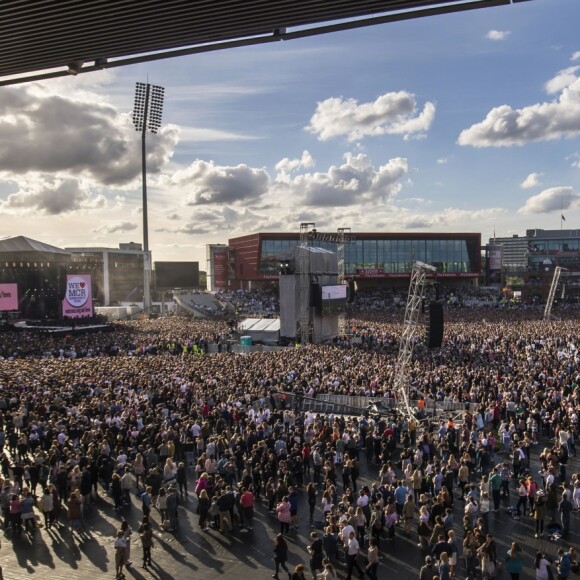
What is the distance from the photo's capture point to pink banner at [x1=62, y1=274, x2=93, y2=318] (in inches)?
1690

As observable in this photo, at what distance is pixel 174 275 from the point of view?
89438mm

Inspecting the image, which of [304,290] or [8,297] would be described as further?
[8,297]

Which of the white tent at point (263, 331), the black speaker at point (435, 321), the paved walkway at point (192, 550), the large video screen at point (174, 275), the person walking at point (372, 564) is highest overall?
the large video screen at point (174, 275)

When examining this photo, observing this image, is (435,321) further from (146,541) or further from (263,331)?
(263,331)

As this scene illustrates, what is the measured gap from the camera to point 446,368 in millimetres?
23125

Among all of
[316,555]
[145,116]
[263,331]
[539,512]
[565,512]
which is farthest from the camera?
[145,116]

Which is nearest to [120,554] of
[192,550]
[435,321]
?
[192,550]

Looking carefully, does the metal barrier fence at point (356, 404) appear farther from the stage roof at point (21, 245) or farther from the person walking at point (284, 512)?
the stage roof at point (21, 245)

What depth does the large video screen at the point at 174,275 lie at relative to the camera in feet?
292

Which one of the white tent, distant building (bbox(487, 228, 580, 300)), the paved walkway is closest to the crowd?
the paved walkway

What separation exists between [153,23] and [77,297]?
38339 mm

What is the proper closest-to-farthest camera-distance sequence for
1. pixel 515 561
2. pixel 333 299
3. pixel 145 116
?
1. pixel 515 561
2. pixel 333 299
3. pixel 145 116

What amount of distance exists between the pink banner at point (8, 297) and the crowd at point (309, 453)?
18532 millimetres

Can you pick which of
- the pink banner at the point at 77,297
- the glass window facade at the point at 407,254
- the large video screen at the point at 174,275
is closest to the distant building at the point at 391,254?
the glass window facade at the point at 407,254
